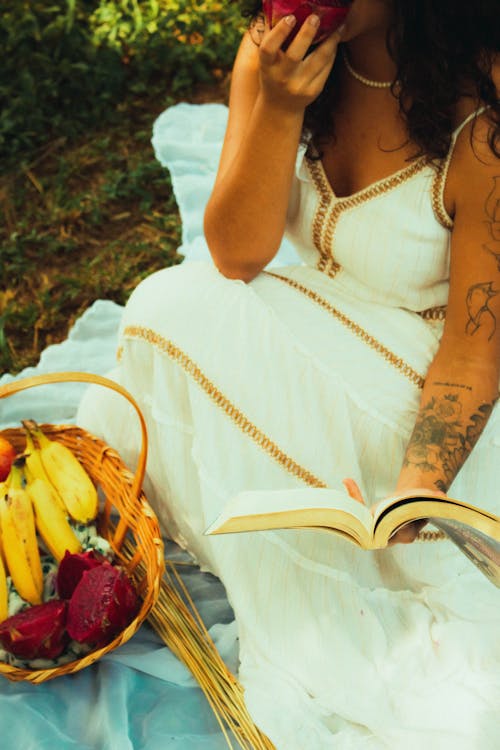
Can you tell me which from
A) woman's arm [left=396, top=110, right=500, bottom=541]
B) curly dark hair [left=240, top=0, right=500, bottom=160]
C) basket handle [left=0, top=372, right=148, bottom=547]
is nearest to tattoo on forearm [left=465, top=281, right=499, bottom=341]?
woman's arm [left=396, top=110, right=500, bottom=541]

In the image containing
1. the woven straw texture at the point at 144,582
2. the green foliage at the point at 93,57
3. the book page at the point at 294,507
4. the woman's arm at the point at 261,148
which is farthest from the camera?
the green foliage at the point at 93,57

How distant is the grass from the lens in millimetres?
2725

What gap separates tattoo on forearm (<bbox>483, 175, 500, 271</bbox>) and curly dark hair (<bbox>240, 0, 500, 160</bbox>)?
0.19ft

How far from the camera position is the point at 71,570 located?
5.30 ft

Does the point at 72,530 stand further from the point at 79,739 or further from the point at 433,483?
the point at 433,483

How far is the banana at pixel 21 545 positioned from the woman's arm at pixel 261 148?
0.59m

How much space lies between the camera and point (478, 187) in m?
1.47

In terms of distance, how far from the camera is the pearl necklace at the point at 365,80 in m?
1.61

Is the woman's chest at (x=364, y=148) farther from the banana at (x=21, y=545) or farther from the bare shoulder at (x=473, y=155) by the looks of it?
the banana at (x=21, y=545)

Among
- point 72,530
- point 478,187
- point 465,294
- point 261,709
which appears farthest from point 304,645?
point 478,187

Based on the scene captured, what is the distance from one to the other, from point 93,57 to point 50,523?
2376mm

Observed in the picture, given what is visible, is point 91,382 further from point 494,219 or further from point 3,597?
point 494,219

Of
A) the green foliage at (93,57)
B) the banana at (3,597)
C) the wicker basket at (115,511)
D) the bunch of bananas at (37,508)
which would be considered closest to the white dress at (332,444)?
the wicker basket at (115,511)

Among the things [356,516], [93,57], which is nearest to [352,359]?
[356,516]
